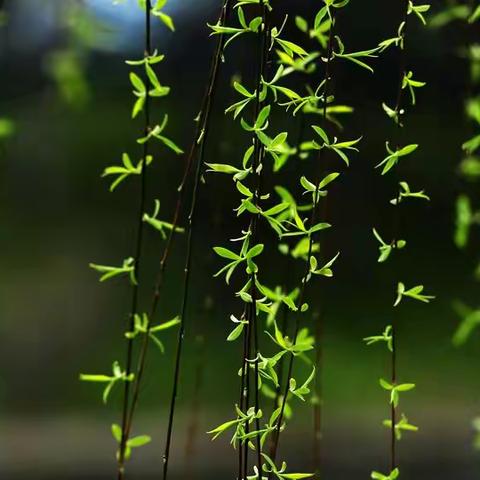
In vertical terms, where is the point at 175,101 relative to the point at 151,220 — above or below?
above

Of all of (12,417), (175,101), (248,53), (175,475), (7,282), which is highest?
(175,101)

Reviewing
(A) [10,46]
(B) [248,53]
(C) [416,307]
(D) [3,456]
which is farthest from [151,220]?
(C) [416,307]

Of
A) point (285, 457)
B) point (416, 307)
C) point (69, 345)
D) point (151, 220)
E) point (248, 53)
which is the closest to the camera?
point (151, 220)

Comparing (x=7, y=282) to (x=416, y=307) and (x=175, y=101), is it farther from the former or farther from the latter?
(x=416, y=307)

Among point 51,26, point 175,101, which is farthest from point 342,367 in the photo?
point 51,26

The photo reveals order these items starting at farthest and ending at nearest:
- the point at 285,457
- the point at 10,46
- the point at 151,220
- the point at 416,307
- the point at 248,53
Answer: the point at 416,307
the point at 10,46
the point at 285,457
the point at 248,53
the point at 151,220

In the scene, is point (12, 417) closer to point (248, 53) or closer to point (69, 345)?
point (69, 345)

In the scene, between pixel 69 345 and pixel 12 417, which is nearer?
pixel 12 417
